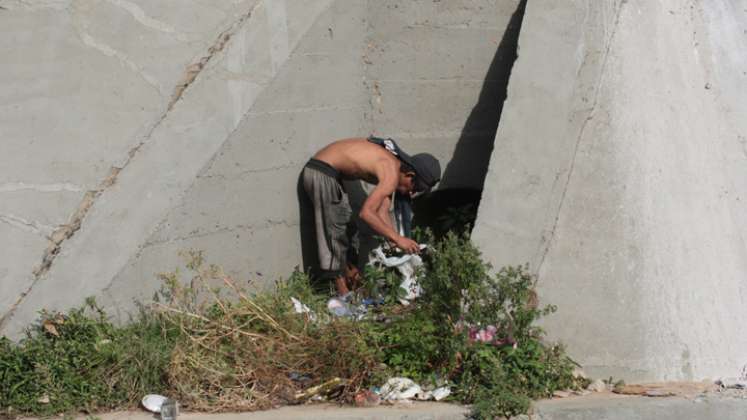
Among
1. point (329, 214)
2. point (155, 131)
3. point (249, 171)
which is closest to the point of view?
point (155, 131)

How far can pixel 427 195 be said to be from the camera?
7.54 m

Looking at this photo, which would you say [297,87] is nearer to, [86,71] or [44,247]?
[86,71]

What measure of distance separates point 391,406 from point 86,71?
96.7 inches

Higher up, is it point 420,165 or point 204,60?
point 204,60

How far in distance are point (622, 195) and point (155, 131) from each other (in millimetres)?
2563

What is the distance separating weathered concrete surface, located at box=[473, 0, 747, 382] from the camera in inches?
224

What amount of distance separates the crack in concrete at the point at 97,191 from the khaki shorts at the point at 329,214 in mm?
941

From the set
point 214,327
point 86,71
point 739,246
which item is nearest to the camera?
point 214,327

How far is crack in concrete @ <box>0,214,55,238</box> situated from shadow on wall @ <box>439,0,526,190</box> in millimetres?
2940

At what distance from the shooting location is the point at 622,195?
5.94m

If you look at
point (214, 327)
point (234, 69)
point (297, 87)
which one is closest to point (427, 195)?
point (297, 87)

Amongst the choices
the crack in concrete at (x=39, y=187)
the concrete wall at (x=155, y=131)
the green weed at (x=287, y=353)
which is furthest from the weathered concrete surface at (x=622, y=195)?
the crack in concrete at (x=39, y=187)

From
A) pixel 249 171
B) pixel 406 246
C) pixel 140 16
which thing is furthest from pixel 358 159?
pixel 140 16

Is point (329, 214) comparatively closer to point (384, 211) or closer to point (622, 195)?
point (384, 211)
